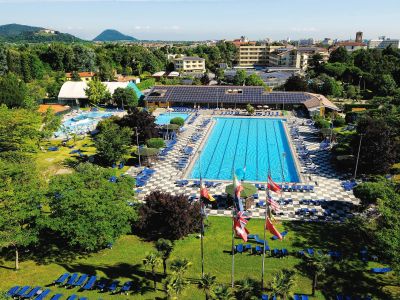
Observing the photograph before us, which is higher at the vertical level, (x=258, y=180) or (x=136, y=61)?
(x=136, y=61)

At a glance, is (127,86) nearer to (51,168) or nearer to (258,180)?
(51,168)

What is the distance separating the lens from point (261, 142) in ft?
152

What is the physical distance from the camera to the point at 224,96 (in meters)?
66.1

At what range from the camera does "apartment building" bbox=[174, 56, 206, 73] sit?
372 feet

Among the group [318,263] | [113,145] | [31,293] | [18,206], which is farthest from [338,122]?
[31,293]

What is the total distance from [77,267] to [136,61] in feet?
330

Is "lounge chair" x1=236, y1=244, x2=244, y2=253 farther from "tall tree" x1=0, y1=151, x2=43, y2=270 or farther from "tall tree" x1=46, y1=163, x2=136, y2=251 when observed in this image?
"tall tree" x1=0, y1=151, x2=43, y2=270

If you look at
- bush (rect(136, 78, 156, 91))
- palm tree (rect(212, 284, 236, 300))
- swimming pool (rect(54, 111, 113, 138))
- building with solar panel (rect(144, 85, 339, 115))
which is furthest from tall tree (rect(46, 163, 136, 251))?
bush (rect(136, 78, 156, 91))

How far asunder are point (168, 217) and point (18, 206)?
975 centimetres

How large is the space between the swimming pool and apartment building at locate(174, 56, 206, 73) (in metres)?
56.5

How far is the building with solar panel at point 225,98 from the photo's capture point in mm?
63625

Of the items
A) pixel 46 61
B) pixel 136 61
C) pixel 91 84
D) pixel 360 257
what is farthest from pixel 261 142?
pixel 46 61

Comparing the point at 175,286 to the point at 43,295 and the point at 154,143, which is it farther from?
the point at 154,143

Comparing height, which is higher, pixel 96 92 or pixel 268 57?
pixel 268 57
